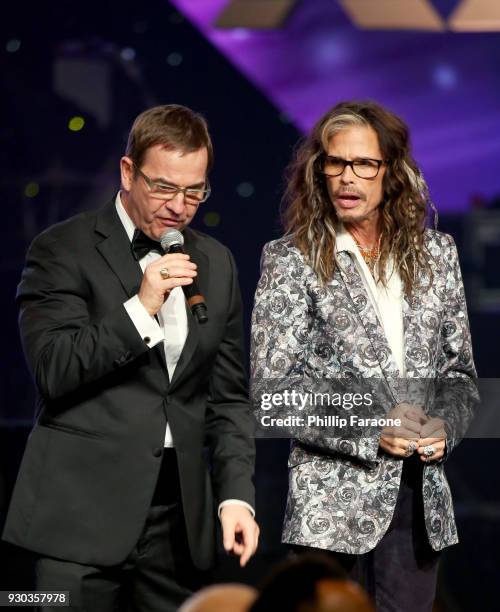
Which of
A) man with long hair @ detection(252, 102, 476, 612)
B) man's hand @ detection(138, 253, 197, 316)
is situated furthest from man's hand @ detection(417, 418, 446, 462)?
man's hand @ detection(138, 253, 197, 316)

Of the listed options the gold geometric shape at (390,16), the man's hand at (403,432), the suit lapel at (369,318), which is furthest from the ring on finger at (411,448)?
the gold geometric shape at (390,16)

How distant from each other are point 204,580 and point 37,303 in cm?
74

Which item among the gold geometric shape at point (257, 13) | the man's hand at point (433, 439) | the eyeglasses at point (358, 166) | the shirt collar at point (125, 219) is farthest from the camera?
the gold geometric shape at point (257, 13)

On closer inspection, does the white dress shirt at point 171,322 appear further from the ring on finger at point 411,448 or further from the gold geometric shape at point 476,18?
the gold geometric shape at point 476,18

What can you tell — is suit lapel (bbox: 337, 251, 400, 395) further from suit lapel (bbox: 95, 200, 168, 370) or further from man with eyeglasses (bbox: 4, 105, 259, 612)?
suit lapel (bbox: 95, 200, 168, 370)

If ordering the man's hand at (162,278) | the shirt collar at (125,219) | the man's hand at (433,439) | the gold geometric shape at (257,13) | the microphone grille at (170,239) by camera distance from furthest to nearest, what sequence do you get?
the gold geometric shape at (257,13), the man's hand at (433,439), the shirt collar at (125,219), the microphone grille at (170,239), the man's hand at (162,278)

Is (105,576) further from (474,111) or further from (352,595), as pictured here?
(474,111)

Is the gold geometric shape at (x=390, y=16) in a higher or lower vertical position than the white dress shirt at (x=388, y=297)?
higher

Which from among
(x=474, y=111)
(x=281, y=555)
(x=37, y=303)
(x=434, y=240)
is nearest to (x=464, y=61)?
(x=474, y=111)

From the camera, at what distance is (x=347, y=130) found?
2.73 metres

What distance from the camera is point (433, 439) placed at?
2.58m

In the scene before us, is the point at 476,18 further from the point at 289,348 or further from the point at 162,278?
the point at 162,278

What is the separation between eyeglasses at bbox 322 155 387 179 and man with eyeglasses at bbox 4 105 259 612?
14.3 inches

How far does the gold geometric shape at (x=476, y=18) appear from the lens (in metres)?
4.23
